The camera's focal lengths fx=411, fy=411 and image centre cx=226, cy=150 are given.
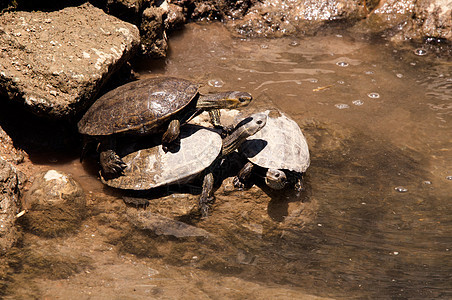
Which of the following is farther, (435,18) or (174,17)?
(435,18)

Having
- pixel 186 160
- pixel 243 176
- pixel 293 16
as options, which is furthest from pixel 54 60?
pixel 293 16

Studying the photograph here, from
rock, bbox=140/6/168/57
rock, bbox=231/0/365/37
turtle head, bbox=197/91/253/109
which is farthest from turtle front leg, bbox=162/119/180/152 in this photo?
rock, bbox=231/0/365/37

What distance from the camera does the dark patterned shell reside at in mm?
4383

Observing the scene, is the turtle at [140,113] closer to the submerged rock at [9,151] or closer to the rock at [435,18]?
the submerged rock at [9,151]

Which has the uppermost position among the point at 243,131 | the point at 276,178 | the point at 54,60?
the point at 54,60

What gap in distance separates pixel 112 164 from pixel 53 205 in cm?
73

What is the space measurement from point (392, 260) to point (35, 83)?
159 inches

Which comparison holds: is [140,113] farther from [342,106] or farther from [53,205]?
[342,106]

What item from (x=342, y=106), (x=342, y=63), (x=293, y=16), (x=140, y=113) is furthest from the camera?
(x=293, y=16)

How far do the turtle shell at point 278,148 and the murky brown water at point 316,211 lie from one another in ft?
1.30

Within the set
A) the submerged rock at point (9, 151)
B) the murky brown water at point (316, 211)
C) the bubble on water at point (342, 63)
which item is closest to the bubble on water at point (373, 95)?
the murky brown water at point (316, 211)

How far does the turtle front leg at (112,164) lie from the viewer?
4.49m

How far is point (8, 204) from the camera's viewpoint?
4.10m

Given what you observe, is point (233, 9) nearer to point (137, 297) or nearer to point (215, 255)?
point (215, 255)
